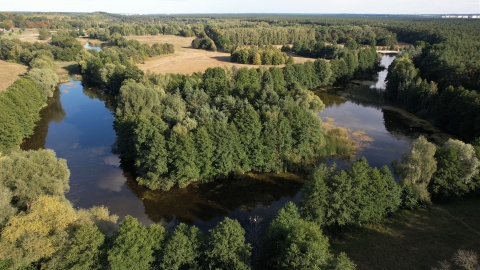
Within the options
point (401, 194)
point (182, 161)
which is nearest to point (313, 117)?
point (401, 194)

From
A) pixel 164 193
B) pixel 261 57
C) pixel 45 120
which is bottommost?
pixel 164 193

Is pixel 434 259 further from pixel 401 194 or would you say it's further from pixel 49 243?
pixel 49 243

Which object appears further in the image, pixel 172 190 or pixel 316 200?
pixel 172 190

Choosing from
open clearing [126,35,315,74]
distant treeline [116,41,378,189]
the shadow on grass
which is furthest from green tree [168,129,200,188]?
the shadow on grass

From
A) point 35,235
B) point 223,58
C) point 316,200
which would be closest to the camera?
point 35,235

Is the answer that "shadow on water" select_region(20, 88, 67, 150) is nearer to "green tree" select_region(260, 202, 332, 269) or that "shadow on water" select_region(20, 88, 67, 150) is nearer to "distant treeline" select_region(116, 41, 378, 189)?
"distant treeline" select_region(116, 41, 378, 189)

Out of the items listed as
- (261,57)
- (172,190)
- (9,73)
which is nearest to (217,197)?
(172,190)

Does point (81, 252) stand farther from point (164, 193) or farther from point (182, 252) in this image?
point (164, 193)
